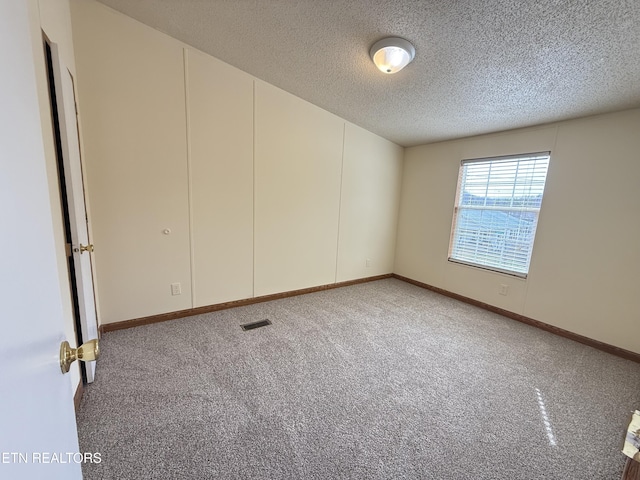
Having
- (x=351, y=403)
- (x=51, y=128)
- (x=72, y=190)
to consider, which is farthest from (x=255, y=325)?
(x=51, y=128)

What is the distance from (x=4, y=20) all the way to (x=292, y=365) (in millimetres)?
2174

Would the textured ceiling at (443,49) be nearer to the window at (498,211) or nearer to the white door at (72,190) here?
the window at (498,211)

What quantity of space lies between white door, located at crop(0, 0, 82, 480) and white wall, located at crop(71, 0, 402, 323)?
2127 mm

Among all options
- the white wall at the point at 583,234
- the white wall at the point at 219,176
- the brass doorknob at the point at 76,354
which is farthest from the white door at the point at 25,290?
the white wall at the point at 583,234

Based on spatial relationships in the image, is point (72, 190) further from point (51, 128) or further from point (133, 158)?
point (133, 158)

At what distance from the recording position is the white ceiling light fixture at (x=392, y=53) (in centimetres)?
195

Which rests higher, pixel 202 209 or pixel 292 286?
pixel 202 209

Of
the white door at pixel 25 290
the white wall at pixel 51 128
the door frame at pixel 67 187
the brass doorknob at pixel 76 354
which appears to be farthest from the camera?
the door frame at pixel 67 187

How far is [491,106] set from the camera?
2.62m

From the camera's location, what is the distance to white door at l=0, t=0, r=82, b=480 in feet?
1.27

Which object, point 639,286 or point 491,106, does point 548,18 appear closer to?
point 491,106

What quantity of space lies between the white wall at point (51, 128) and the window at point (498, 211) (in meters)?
4.03

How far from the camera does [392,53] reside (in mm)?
2012

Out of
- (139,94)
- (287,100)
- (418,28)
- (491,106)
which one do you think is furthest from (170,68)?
(491,106)
